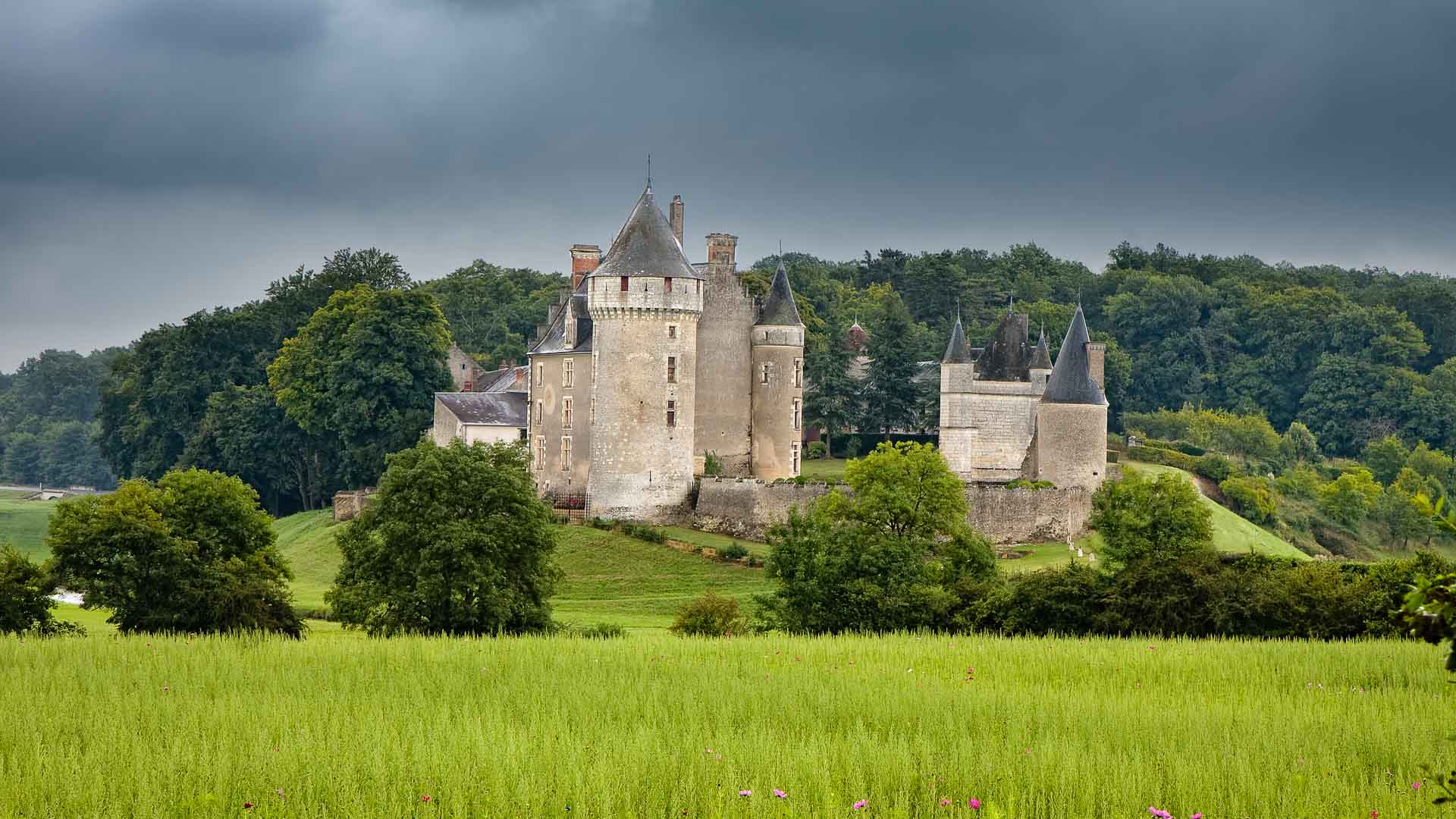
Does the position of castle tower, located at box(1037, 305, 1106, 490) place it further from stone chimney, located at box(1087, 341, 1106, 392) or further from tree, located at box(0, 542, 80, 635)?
tree, located at box(0, 542, 80, 635)

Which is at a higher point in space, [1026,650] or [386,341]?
[386,341]

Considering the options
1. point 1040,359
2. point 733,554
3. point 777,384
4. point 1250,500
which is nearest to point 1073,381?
point 1040,359

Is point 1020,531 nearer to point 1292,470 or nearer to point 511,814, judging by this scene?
point 1292,470

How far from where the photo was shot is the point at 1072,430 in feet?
191

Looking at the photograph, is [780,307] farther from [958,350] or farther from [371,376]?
[371,376]

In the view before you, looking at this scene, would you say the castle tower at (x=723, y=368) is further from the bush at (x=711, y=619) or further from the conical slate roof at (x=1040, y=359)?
the bush at (x=711, y=619)

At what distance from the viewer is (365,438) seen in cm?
6956

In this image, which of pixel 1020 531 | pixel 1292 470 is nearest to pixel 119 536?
pixel 1020 531

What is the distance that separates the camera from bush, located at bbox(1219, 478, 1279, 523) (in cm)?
6975

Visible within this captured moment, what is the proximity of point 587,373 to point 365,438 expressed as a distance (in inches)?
581

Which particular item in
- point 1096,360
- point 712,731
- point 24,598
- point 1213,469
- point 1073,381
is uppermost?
point 1096,360

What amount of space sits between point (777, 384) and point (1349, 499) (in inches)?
1046

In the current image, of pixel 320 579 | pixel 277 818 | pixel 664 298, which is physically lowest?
pixel 320 579

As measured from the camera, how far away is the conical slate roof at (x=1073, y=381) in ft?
192
